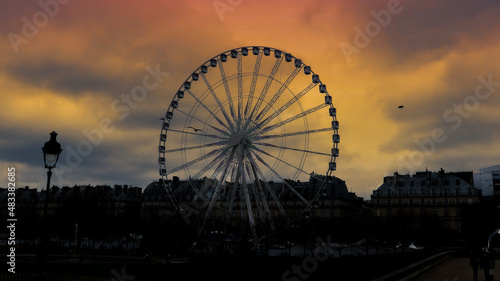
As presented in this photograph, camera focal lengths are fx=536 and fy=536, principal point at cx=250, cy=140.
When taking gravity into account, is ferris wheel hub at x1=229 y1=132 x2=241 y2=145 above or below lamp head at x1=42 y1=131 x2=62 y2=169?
above

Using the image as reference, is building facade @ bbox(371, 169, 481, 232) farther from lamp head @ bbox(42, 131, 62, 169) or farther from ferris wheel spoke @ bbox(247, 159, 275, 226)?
lamp head @ bbox(42, 131, 62, 169)

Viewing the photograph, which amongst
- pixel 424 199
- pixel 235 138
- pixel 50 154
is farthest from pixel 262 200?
pixel 424 199

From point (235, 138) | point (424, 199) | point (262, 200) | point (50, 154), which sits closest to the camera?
point (50, 154)

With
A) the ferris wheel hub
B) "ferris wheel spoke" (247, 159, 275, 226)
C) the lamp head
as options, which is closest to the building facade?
"ferris wheel spoke" (247, 159, 275, 226)

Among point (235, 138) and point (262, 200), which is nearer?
point (235, 138)

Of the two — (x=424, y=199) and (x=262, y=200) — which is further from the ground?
(x=424, y=199)

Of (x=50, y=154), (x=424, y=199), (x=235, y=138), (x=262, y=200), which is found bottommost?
(x=50, y=154)

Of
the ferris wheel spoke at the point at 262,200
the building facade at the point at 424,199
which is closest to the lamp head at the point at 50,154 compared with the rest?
the ferris wheel spoke at the point at 262,200

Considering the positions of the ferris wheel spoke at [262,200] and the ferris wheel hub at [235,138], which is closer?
the ferris wheel hub at [235,138]

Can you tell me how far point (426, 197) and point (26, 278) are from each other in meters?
84.8

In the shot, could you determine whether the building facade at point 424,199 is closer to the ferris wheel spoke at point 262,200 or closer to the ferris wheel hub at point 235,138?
the ferris wheel spoke at point 262,200

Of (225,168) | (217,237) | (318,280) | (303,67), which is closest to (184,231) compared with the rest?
(217,237)

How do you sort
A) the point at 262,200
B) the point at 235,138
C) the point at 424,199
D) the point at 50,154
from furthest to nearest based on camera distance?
1. the point at 424,199
2. the point at 262,200
3. the point at 235,138
4. the point at 50,154

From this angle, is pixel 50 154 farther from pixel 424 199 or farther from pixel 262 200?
pixel 424 199
